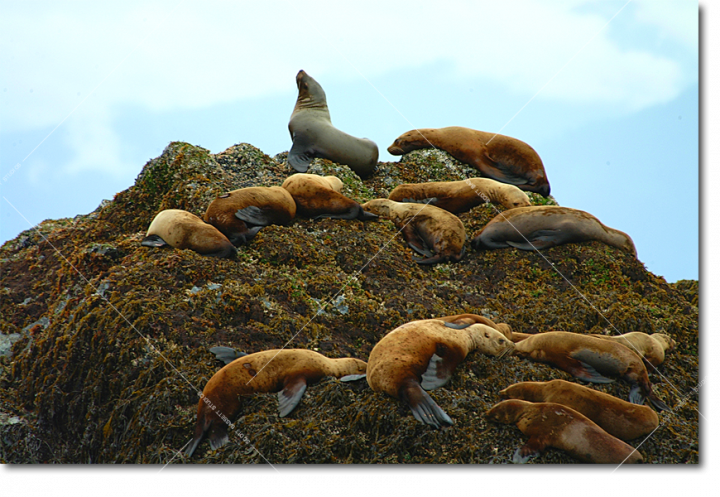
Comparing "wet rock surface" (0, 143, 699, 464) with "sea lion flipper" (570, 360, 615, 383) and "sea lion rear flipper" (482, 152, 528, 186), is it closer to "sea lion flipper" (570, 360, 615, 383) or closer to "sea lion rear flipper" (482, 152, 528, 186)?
"sea lion flipper" (570, 360, 615, 383)

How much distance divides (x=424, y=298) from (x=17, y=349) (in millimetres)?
4264

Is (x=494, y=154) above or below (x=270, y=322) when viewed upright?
above

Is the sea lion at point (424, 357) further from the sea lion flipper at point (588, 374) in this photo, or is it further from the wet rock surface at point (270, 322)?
the sea lion flipper at point (588, 374)

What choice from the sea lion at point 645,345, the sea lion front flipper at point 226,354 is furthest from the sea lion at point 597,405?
the sea lion front flipper at point 226,354

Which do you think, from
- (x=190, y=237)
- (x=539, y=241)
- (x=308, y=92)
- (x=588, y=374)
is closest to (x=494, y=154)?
(x=539, y=241)

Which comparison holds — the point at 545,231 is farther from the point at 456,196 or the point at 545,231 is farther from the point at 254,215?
the point at 254,215

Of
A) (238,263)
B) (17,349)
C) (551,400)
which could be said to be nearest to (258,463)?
(551,400)

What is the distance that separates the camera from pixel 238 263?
6555mm

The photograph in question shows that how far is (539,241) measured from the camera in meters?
7.75

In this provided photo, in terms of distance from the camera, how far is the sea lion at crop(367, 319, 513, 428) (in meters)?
4.25

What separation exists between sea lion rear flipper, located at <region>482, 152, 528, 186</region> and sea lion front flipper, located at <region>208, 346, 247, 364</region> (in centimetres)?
642

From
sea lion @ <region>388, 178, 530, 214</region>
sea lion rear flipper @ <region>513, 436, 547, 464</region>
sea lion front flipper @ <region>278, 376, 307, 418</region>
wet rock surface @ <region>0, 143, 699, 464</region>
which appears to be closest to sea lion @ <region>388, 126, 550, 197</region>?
sea lion @ <region>388, 178, 530, 214</region>

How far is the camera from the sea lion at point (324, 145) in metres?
9.92

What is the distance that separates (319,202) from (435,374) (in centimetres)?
371
